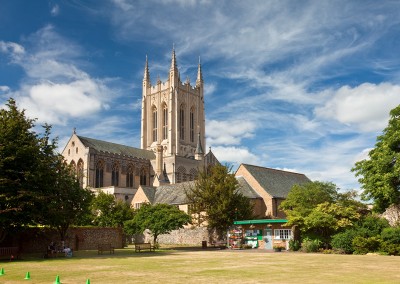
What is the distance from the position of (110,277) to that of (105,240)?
28080 mm

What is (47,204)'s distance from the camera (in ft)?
101

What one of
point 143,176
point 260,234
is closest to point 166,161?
point 143,176

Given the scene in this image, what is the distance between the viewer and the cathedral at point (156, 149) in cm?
8775

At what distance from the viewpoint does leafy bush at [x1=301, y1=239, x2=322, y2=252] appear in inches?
1385

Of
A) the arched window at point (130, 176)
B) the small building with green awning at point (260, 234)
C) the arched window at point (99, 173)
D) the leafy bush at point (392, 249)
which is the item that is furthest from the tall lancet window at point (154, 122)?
the leafy bush at point (392, 249)

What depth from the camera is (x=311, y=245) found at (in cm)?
3519

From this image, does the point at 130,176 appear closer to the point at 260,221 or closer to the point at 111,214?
the point at 111,214

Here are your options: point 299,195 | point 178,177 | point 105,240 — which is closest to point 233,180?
point 299,195

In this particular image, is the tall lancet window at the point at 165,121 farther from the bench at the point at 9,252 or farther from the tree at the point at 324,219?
the bench at the point at 9,252

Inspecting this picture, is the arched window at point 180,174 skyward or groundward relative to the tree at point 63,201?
skyward

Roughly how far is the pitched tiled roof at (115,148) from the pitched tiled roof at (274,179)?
42.5 meters

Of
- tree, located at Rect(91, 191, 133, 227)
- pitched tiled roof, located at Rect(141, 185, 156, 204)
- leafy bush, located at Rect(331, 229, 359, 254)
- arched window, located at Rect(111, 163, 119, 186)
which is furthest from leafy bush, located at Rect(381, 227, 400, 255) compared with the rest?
arched window, located at Rect(111, 163, 119, 186)

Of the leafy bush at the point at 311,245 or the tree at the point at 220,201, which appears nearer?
the leafy bush at the point at 311,245

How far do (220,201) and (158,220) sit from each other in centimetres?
666
